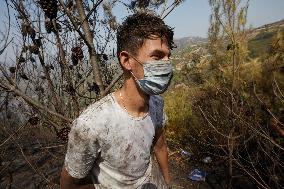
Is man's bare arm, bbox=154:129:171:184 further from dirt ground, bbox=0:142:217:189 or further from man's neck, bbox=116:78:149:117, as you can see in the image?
dirt ground, bbox=0:142:217:189

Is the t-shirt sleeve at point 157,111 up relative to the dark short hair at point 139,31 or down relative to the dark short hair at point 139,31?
down

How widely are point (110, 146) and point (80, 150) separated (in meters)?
0.19

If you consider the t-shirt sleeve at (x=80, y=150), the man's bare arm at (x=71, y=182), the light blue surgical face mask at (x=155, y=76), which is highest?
the light blue surgical face mask at (x=155, y=76)

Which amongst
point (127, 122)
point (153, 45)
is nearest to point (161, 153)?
point (127, 122)

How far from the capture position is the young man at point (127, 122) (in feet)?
5.62

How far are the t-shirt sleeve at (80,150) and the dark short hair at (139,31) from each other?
62 cm

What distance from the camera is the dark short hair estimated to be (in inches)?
73.6

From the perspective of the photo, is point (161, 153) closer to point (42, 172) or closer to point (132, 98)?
point (132, 98)

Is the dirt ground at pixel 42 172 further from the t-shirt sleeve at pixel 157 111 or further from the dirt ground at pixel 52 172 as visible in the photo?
the t-shirt sleeve at pixel 157 111

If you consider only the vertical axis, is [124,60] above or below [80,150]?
above

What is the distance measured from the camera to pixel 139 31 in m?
1.89

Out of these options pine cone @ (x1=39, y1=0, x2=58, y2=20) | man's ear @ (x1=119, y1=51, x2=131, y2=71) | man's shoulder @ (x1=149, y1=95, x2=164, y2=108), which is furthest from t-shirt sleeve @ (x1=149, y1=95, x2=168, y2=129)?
A: pine cone @ (x1=39, y1=0, x2=58, y2=20)

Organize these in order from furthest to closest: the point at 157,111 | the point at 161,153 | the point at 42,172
→ the point at 42,172 < the point at 161,153 < the point at 157,111

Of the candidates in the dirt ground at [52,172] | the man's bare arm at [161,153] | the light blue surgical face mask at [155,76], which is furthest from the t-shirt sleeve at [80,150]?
the dirt ground at [52,172]
